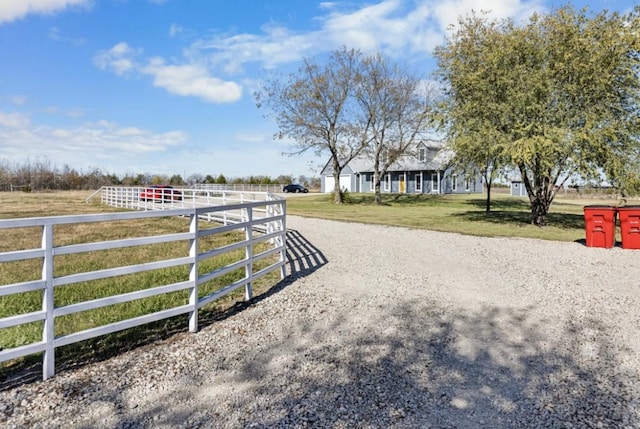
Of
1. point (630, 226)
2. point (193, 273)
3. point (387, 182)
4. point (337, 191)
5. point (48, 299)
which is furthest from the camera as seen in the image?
point (387, 182)

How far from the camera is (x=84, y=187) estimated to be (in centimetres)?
6116

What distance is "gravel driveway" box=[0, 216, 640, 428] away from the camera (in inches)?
112

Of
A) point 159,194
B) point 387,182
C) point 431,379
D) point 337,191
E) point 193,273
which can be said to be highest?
point 387,182

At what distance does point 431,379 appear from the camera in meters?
3.39

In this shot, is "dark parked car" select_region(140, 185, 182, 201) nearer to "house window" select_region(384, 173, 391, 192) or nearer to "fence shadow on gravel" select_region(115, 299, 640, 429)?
"fence shadow on gravel" select_region(115, 299, 640, 429)

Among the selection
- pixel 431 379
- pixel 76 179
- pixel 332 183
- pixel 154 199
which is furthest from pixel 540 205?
pixel 76 179

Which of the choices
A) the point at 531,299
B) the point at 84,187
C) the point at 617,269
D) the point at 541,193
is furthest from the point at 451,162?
the point at 84,187

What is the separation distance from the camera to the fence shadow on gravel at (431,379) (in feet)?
9.27

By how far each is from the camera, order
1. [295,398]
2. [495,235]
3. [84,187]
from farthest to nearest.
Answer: [84,187] < [495,235] < [295,398]

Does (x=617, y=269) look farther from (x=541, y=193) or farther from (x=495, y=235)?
(x=541, y=193)

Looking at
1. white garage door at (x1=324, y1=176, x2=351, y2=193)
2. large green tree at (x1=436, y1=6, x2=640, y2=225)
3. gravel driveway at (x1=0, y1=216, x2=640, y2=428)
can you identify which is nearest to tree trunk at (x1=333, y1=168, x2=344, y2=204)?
large green tree at (x1=436, y1=6, x2=640, y2=225)

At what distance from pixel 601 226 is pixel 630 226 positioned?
0.61 meters

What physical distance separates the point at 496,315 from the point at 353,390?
270cm

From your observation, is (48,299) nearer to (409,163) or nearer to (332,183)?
(409,163)
